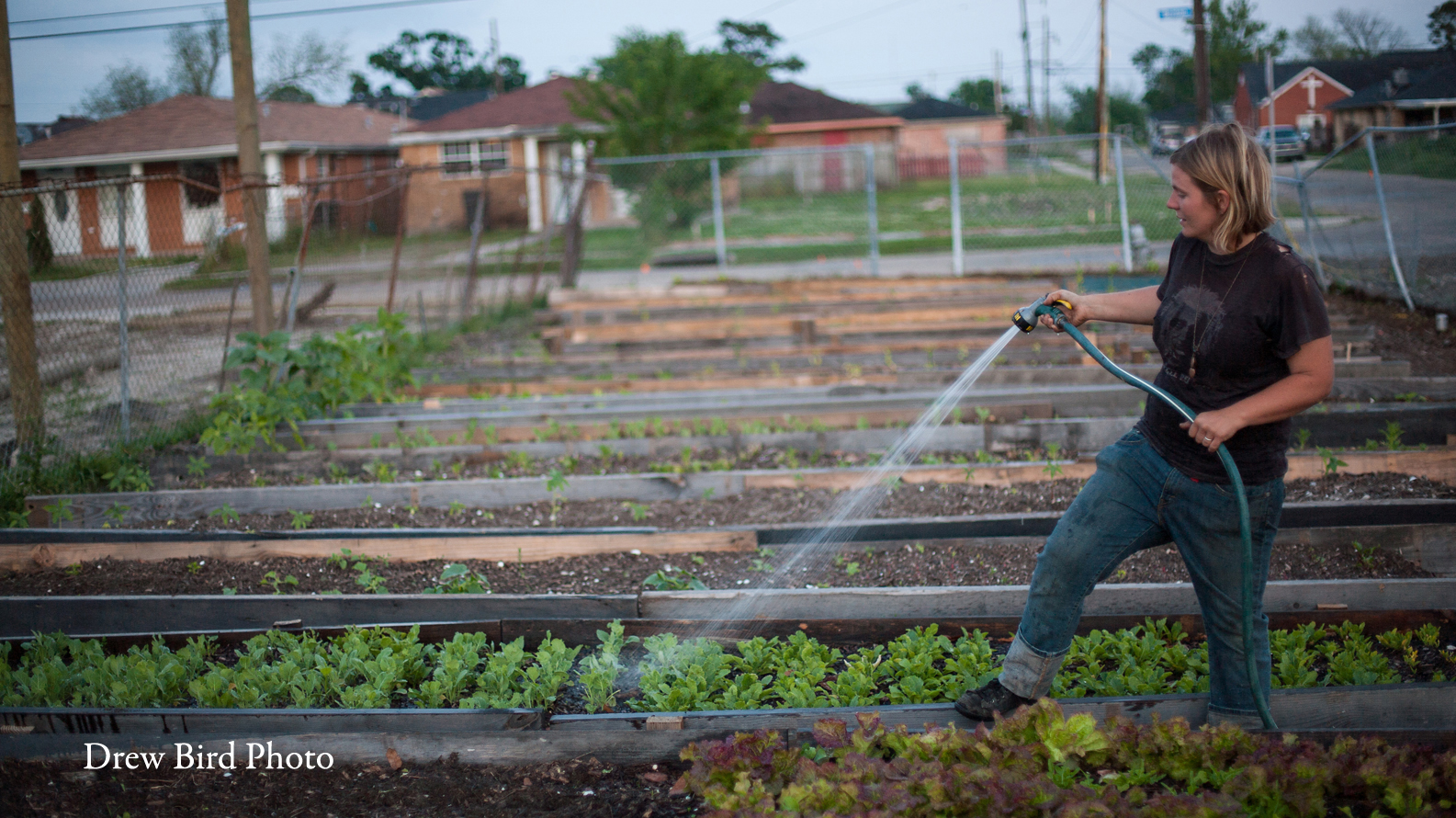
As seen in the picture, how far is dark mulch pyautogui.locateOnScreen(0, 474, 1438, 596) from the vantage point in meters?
Answer: 4.45

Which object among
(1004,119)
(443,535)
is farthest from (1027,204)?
(1004,119)

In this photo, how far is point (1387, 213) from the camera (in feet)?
33.8

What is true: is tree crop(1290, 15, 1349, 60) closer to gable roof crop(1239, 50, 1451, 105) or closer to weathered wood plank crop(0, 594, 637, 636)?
gable roof crop(1239, 50, 1451, 105)

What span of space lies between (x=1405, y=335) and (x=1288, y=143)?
472 centimetres

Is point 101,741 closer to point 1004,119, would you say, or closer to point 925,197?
point 925,197

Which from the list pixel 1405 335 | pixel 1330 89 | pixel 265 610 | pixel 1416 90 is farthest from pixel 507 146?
pixel 265 610

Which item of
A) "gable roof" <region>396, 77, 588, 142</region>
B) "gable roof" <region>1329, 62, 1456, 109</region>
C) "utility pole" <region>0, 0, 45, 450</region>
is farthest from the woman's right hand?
"gable roof" <region>396, 77, 588, 142</region>

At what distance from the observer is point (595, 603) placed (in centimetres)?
411

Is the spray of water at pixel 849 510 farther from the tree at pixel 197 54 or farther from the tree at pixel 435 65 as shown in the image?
the tree at pixel 435 65

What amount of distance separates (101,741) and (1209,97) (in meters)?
17.8

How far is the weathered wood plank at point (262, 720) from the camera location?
3133mm

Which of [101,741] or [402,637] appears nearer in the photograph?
[101,741]

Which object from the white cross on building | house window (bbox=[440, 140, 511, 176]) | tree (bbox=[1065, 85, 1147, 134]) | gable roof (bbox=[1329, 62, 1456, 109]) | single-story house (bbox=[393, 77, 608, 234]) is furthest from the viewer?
house window (bbox=[440, 140, 511, 176])

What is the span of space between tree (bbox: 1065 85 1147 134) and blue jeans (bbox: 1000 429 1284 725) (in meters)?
18.4
